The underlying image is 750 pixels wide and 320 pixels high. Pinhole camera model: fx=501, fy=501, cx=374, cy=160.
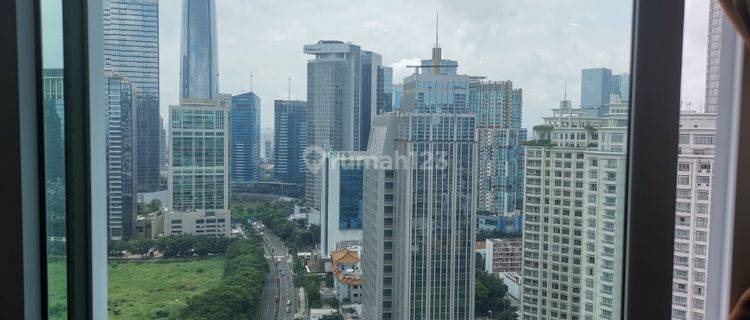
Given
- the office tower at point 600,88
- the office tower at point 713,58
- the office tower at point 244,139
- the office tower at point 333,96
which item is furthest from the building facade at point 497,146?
the office tower at point 244,139

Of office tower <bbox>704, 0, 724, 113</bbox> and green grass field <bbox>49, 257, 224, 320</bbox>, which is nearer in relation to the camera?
office tower <bbox>704, 0, 724, 113</bbox>

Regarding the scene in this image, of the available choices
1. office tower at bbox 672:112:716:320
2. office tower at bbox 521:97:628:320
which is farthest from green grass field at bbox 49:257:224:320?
office tower at bbox 672:112:716:320

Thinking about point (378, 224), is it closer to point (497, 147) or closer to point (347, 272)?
point (347, 272)

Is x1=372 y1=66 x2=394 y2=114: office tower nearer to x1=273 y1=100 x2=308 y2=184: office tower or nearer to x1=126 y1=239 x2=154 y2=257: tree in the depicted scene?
x1=273 y1=100 x2=308 y2=184: office tower

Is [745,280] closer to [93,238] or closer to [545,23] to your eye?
[545,23]

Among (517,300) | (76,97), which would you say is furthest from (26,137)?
(517,300)

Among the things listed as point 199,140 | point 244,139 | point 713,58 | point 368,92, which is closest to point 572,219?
point 713,58
